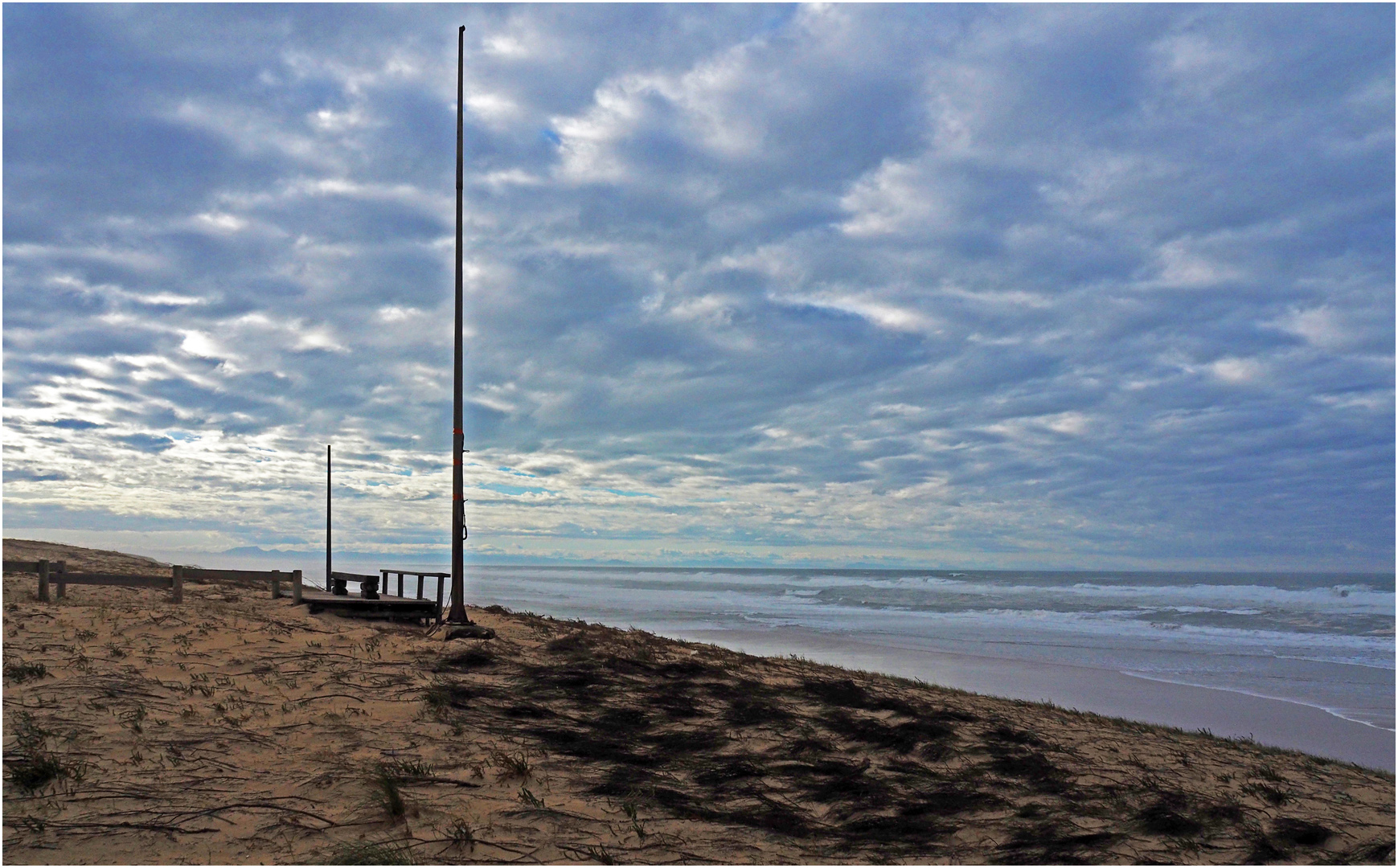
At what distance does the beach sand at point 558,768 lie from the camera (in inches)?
232

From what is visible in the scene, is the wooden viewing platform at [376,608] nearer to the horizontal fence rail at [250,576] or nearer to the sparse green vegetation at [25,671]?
the horizontal fence rail at [250,576]

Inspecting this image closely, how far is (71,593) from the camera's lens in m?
15.5

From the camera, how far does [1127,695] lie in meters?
18.7

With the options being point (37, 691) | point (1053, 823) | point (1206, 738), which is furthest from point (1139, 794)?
point (37, 691)

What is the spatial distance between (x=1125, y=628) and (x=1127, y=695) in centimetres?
2157

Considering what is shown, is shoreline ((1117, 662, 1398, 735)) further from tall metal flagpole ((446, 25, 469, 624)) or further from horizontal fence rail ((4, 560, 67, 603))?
horizontal fence rail ((4, 560, 67, 603))

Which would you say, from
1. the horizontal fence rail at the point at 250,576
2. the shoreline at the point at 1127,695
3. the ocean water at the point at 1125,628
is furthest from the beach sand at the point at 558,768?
the ocean water at the point at 1125,628

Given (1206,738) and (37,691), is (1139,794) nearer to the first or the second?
(1206,738)

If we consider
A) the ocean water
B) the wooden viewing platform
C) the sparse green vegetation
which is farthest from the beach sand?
Result: the ocean water

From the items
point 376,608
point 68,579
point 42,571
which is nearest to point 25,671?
point 42,571

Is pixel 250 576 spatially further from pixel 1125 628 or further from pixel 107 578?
pixel 1125 628

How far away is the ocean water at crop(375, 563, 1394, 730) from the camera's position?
22.2 m

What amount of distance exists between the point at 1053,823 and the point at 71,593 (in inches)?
667

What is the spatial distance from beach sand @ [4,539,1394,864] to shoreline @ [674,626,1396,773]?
4.12 m
